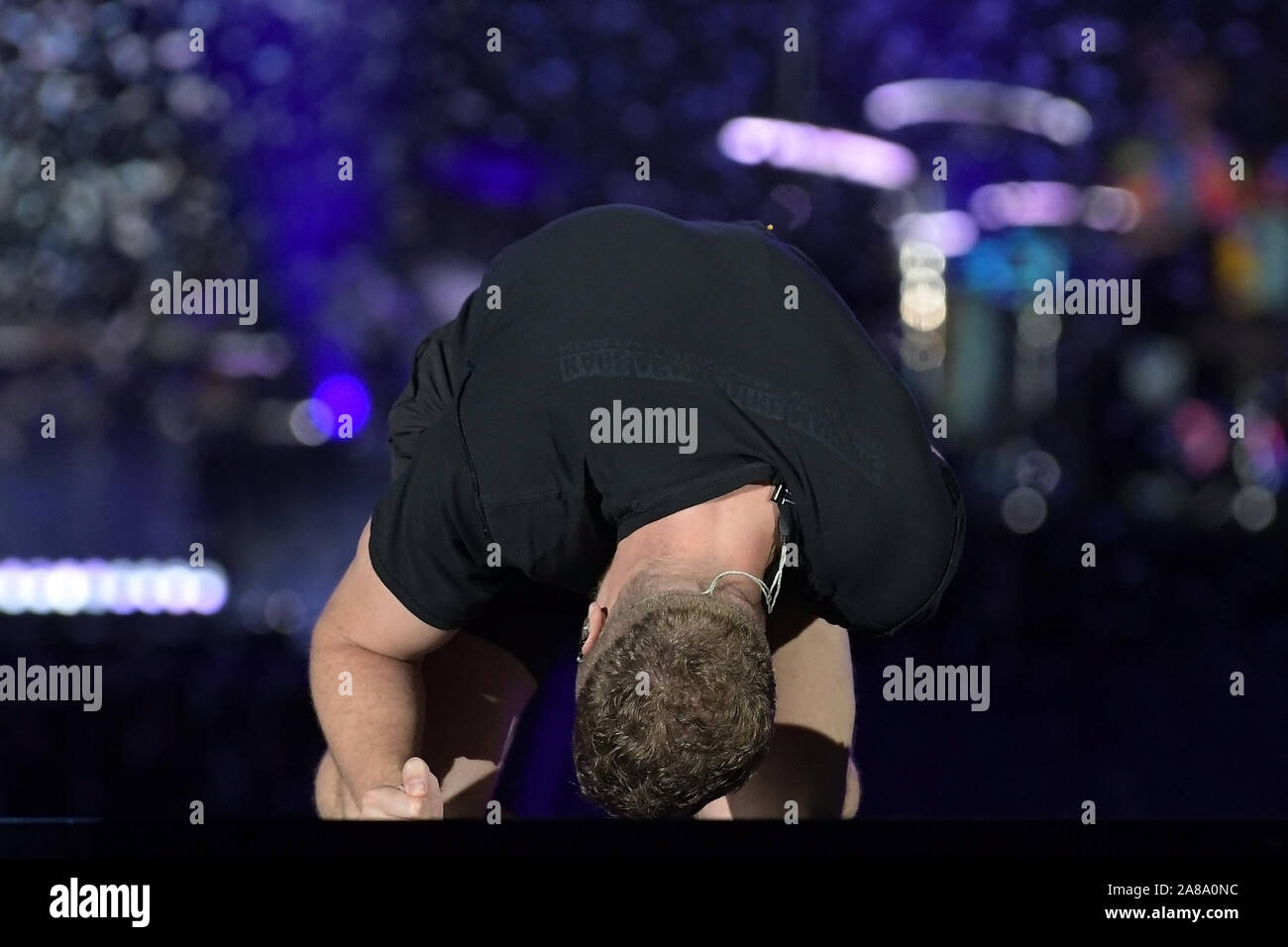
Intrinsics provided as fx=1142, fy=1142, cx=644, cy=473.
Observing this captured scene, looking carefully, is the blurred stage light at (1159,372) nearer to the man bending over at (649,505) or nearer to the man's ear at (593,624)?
the man bending over at (649,505)

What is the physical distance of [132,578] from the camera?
1.94 metres

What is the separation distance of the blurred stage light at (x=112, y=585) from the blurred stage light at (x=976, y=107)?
145 cm

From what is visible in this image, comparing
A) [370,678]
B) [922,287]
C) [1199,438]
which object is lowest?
[370,678]

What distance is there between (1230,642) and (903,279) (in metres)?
0.87

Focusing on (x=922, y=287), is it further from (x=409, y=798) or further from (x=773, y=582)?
(x=409, y=798)

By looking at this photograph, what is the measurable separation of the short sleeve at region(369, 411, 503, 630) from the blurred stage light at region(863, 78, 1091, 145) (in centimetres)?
132

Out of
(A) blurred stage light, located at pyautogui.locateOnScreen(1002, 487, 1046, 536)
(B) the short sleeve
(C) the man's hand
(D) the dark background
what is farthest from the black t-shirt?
(A) blurred stage light, located at pyautogui.locateOnScreen(1002, 487, 1046, 536)

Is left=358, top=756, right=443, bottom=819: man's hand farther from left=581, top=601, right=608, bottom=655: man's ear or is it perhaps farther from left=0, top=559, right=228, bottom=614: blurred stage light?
left=0, top=559, right=228, bottom=614: blurred stage light

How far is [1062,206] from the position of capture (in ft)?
6.98

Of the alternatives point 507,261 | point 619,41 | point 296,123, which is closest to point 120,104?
point 296,123

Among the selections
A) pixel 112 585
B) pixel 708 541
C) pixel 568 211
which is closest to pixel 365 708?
pixel 708 541

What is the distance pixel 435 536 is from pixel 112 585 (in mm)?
1127

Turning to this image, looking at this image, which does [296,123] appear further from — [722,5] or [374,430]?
[722,5]

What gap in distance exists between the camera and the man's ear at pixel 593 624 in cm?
98
